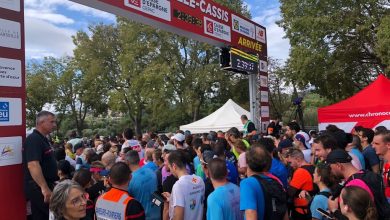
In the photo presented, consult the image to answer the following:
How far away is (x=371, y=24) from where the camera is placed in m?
23.2

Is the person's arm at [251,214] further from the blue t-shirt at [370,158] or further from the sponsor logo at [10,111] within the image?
the blue t-shirt at [370,158]

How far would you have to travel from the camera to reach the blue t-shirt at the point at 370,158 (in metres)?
6.15

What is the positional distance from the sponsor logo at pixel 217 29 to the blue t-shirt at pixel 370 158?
6.70 meters

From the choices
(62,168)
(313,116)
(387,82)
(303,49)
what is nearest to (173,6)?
(62,168)

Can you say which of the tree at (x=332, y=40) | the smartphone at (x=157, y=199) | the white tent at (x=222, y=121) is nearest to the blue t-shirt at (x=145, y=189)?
the smartphone at (x=157, y=199)

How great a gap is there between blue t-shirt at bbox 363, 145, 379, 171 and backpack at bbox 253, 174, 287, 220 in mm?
3262

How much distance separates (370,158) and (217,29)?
23.8ft

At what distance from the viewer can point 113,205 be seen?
12.0 feet

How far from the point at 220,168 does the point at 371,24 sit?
2269 centimetres

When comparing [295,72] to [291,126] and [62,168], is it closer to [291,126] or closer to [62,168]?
[291,126]

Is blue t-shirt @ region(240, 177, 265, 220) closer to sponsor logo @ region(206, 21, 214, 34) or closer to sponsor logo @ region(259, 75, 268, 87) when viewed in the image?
sponsor logo @ region(206, 21, 214, 34)

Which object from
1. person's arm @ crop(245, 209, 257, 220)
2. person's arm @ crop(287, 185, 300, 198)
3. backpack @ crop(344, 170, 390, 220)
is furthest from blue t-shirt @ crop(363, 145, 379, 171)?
person's arm @ crop(245, 209, 257, 220)

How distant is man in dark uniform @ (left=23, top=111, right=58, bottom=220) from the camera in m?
4.72

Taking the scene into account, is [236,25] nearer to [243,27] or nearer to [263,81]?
[243,27]
